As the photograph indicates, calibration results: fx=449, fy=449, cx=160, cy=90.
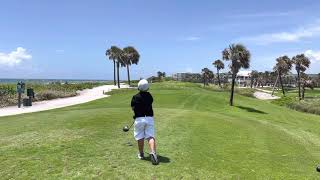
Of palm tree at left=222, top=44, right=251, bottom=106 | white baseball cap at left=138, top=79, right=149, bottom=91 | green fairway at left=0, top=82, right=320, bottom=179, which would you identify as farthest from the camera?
palm tree at left=222, top=44, right=251, bottom=106

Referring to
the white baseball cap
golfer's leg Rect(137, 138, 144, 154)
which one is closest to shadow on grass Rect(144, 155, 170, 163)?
golfer's leg Rect(137, 138, 144, 154)

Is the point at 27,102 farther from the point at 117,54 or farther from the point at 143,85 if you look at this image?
the point at 117,54

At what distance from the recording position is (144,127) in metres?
12.9

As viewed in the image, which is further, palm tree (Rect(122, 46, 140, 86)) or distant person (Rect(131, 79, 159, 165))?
palm tree (Rect(122, 46, 140, 86))

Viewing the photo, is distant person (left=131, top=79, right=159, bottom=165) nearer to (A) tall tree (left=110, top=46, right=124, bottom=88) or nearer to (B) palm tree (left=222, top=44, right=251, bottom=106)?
(B) palm tree (left=222, top=44, right=251, bottom=106)

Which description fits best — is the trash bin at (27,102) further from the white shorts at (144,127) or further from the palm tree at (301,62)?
the palm tree at (301,62)

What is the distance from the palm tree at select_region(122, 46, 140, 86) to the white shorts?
103m

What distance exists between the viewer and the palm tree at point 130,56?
11581cm

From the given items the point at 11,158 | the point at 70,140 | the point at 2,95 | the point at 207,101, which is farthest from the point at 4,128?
the point at 207,101

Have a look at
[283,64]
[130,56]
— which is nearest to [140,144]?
[130,56]

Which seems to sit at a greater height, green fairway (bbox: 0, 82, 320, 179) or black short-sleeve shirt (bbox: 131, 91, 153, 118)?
black short-sleeve shirt (bbox: 131, 91, 153, 118)

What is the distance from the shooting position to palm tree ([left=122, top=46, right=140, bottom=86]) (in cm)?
11581

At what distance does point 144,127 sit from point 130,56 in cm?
10363

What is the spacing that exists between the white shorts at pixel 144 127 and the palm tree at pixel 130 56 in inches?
4064
